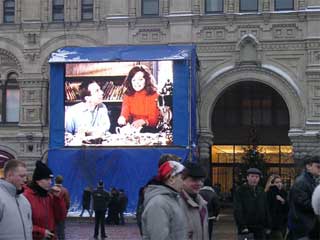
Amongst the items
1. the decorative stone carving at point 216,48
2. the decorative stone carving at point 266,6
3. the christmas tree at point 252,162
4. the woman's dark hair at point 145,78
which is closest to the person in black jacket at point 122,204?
the woman's dark hair at point 145,78

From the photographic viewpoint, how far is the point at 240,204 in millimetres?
12625

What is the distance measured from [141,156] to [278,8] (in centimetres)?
1201

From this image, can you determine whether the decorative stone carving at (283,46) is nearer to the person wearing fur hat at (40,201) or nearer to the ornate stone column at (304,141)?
the ornate stone column at (304,141)

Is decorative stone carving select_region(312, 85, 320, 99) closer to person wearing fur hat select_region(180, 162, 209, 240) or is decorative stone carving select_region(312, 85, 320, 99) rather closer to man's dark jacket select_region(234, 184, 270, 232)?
man's dark jacket select_region(234, 184, 270, 232)

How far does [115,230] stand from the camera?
29.8 metres

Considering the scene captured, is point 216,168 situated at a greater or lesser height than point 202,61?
lesser

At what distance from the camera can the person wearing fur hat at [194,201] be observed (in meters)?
7.39

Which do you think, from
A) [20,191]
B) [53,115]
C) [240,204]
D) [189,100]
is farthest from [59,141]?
[20,191]

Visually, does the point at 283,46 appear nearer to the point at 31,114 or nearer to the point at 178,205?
the point at 31,114

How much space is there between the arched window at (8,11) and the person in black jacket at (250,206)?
117 ft

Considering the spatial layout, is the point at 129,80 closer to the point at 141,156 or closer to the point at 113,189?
the point at 141,156

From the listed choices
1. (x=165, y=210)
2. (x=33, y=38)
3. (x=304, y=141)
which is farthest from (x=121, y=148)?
(x=165, y=210)

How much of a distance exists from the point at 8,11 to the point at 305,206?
125ft

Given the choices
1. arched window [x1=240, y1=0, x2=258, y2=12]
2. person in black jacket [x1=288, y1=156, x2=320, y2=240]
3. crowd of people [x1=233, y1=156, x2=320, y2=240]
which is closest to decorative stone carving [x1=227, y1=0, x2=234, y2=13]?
arched window [x1=240, y1=0, x2=258, y2=12]
